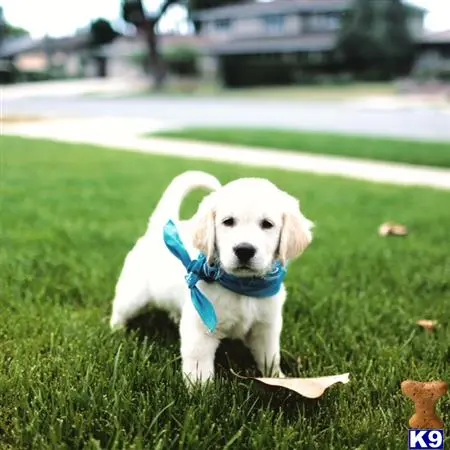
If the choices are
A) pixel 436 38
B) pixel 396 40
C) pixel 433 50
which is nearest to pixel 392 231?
pixel 396 40

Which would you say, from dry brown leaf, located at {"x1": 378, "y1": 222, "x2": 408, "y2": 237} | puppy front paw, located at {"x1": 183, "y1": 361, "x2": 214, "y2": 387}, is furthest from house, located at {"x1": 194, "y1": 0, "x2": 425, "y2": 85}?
puppy front paw, located at {"x1": 183, "y1": 361, "x2": 214, "y2": 387}

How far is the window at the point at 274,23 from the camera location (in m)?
51.8

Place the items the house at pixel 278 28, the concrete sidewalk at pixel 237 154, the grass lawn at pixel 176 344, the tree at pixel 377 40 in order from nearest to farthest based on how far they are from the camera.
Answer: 1. the grass lawn at pixel 176 344
2. the concrete sidewalk at pixel 237 154
3. the tree at pixel 377 40
4. the house at pixel 278 28

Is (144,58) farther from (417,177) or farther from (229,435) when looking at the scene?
(229,435)

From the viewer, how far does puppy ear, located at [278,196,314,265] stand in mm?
2439

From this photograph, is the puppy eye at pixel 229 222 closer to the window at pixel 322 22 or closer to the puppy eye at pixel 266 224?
the puppy eye at pixel 266 224

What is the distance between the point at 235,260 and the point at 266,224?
0.17 m

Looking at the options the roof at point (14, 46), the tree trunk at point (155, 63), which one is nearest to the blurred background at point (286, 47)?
the tree trunk at point (155, 63)

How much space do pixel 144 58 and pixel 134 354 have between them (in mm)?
40456

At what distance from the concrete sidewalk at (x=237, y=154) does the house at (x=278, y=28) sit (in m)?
31.6

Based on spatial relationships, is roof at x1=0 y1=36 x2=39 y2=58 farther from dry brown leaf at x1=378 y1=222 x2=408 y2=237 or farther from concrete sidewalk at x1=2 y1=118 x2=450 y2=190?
dry brown leaf at x1=378 y1=222 x2=408 y2=237

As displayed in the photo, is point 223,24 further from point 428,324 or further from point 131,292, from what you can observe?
point 131,292

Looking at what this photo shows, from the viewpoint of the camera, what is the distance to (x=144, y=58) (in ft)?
136

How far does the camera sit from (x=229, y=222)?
2.42 meters
